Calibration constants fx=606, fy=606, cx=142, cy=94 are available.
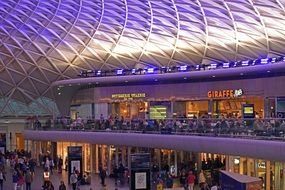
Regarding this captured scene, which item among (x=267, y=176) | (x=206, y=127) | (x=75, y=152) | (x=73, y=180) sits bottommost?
(x=73, y=180)

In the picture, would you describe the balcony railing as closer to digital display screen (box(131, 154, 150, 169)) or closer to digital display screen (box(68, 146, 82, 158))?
digital display screen (box(68, 146, 82, 158))

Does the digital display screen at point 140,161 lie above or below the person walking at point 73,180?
above

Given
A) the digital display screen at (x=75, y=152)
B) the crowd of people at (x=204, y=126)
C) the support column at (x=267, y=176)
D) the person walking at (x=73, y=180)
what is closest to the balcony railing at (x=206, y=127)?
the crowd of people at (x=204, y=126)

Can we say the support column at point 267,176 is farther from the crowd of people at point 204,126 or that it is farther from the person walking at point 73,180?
the person walking at point 73,180

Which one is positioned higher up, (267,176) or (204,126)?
(204,126)

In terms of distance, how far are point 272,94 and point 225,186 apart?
2711cm

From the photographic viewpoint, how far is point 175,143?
39312 millimetres

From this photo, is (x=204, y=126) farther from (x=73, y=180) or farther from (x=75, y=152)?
(x=75, y=152)

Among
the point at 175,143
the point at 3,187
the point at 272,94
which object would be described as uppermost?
the point at 272,94

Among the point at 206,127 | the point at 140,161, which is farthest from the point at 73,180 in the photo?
the point at 206,127

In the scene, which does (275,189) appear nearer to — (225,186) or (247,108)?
(247,108)

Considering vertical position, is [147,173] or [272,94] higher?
[272,94]

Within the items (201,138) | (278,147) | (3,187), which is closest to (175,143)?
(201,138)

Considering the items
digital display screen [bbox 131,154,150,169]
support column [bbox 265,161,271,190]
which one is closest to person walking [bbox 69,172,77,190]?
digital display screen [bbox 131,154,150,169]
